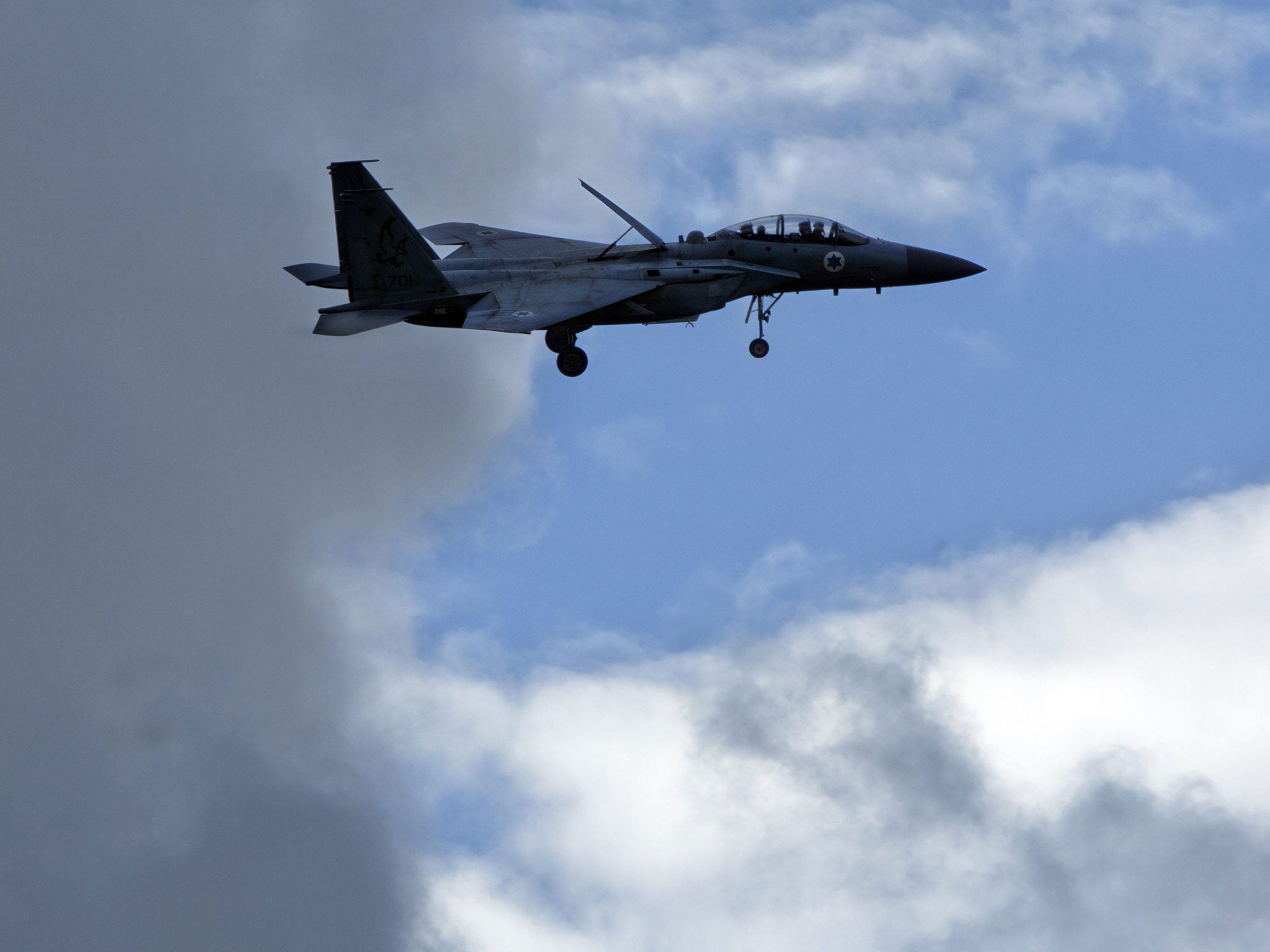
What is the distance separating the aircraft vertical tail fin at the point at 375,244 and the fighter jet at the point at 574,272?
0.13ft

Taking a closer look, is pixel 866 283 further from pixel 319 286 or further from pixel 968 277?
pixel 319 286

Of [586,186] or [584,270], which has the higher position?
[586,186]

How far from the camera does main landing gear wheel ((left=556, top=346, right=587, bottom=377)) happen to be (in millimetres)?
64812

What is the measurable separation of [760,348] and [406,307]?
11.9 m

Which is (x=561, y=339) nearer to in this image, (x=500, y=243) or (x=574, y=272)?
(x=574, y=272)

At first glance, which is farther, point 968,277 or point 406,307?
point 968,277

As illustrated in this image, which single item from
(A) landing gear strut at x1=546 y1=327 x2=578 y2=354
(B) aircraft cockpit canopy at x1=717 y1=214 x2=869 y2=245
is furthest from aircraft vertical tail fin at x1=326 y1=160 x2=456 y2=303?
(B) aircraft cockpit canopy at x1=717 y1=214 x2=869 y2=245

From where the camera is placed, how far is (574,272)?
2574 inches

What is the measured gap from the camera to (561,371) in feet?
213

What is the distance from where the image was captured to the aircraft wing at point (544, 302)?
2447 inches

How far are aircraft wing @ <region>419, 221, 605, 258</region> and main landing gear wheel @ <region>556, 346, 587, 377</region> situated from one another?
3.54m

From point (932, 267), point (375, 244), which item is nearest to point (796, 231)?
point (932, 267)

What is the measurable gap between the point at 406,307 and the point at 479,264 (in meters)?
3.48

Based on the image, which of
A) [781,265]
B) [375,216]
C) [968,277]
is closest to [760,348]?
[781,265]
